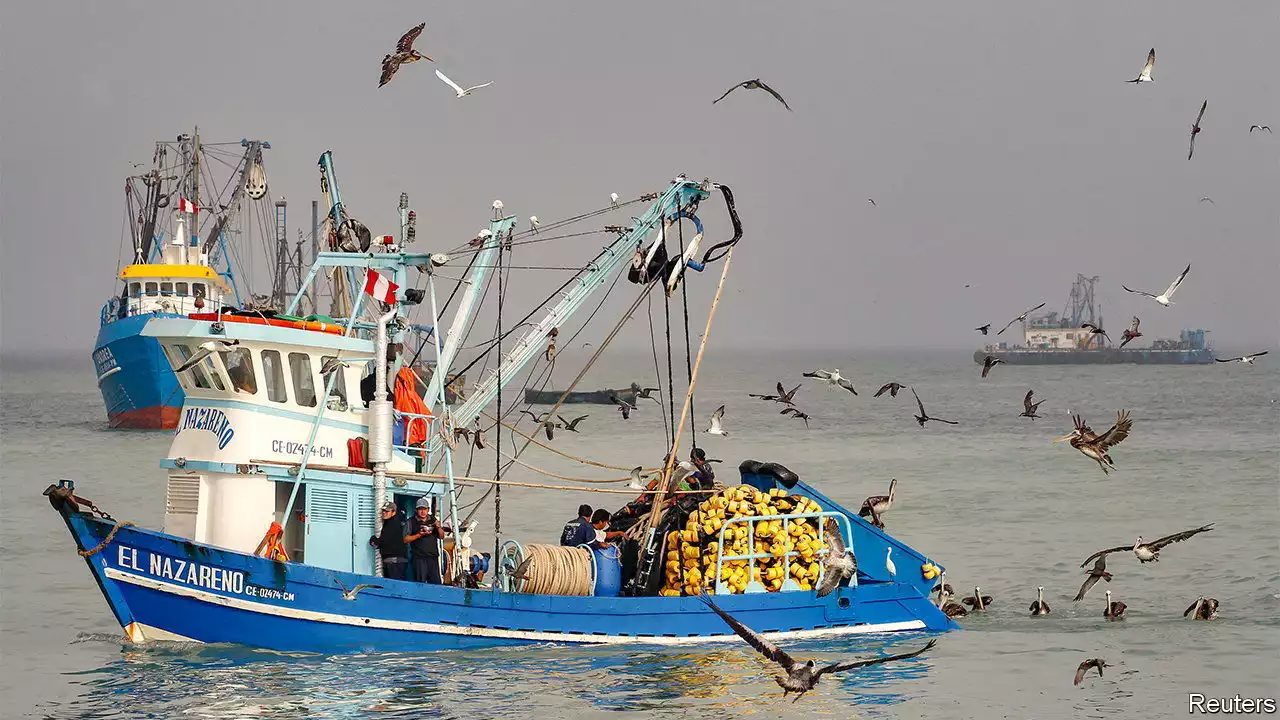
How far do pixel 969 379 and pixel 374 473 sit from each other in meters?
146

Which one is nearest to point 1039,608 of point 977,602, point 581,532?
point 977,602

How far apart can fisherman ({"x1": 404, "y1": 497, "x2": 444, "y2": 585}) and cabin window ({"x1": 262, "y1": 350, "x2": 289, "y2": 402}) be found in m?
2.00

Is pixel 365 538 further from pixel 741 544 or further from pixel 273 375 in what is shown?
pixel 741 544

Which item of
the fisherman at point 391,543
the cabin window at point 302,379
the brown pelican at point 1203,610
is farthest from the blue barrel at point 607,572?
the brown pelican at point 1203,610

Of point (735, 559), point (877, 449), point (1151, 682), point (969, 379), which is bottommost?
point (1151, 682)

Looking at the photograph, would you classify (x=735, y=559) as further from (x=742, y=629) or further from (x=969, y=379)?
(x=969, y=379)

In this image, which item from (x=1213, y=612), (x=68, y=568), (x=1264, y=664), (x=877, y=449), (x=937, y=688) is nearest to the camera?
(x=937, y=688)

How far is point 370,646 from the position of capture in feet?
54.6

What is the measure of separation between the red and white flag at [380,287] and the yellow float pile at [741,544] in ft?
13.8

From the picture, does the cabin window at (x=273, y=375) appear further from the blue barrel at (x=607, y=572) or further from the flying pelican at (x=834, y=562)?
the flying pelican at (x=834, y=562)

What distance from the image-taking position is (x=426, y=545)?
16.8 meters

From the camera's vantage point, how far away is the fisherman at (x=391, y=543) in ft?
54.7

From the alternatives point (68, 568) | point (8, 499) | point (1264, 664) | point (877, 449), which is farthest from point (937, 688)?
point (877, 449)

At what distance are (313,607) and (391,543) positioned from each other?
1.05m
